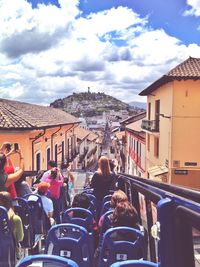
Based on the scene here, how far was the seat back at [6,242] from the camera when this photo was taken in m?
4.11

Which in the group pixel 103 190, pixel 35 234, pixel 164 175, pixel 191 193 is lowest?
pixel 164 175

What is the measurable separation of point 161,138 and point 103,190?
59.8ft

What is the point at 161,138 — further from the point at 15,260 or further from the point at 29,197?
the point at 15,260

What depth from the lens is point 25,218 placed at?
17.7 feet

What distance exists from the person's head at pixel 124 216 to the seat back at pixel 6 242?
1168 millimetres

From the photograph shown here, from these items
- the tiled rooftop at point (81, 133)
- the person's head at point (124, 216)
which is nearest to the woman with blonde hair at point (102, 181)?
the person's head at point (124, 216)

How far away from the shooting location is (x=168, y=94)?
22484 mm

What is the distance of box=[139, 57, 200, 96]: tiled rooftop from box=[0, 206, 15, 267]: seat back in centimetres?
1730

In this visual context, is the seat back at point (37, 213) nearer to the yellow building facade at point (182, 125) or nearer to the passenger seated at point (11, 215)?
the passenger seated at point (11, 215)

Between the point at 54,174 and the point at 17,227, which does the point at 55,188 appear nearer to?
the point at 54,174

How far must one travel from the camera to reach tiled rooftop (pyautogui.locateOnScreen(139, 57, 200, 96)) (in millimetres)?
A: 20297

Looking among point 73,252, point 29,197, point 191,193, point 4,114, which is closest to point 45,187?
point 29,197

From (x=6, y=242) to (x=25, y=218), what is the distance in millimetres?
1188

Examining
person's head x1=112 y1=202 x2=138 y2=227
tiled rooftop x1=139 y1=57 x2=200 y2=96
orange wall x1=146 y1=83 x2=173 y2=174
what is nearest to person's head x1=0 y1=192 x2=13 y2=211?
person's head x1=112 y1=202 x2=138 y2=227
